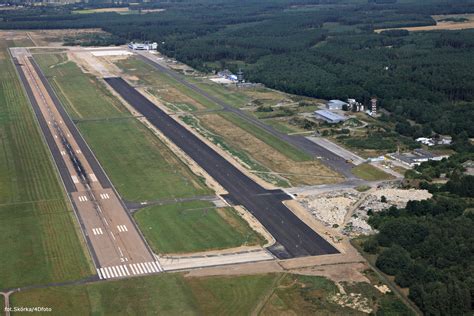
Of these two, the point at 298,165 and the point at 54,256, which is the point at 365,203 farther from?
the point at 54,256

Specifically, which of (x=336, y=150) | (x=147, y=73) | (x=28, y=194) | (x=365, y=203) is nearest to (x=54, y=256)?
(x=28, y=194)

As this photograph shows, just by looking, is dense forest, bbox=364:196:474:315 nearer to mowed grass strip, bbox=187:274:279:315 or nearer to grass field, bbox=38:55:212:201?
mowed grass strip, bbox=187:274:279:315

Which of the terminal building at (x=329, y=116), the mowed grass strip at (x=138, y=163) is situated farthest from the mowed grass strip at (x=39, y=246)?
the terminal building at (x=329, y=116)

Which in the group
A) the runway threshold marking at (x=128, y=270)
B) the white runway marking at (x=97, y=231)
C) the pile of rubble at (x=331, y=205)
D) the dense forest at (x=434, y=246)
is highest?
the dense forest at (x=434, y=246)

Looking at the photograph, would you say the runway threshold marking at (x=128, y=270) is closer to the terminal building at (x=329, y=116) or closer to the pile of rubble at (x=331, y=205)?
the pile of rubble at (x=331, y=205)

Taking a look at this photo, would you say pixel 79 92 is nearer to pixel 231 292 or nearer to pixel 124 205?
pixel 124 205

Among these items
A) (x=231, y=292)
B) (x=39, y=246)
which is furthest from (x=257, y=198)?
(x=39, y=246)
